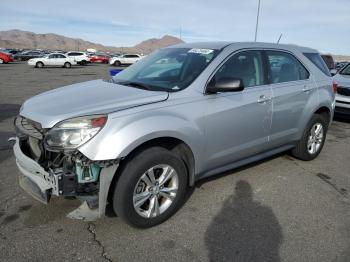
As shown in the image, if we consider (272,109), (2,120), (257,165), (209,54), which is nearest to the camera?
(209,54)

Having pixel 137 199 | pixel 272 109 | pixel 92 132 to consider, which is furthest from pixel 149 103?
pixel 272 109

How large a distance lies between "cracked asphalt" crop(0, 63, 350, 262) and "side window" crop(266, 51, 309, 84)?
1.38 metres

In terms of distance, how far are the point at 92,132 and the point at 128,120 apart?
1.09ft

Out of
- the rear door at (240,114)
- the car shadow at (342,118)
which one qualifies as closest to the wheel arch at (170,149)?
the rear door at (240,114)

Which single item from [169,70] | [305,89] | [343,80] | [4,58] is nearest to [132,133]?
[169,70]

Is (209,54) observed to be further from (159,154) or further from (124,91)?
(159,154)

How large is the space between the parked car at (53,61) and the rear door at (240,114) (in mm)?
32295

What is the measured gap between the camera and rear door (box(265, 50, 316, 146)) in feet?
14.4

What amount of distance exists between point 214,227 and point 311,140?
2.69 meters

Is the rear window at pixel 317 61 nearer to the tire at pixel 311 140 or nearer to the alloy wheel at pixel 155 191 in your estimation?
the tire at pixel 311 140

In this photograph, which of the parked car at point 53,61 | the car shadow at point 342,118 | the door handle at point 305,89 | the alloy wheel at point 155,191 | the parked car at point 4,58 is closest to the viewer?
the alloy wheel at point 155,191

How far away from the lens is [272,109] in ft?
14.0

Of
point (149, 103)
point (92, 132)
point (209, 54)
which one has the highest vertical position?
point (209, 54)

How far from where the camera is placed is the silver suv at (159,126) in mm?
2893
